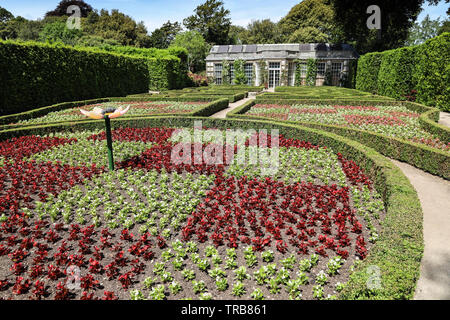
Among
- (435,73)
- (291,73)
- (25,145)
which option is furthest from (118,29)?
(435,73)

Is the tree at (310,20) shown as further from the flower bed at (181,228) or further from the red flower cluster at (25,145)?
the flower bed at (181,228)

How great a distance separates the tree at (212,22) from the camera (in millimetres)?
56522

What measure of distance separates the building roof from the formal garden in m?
28.0

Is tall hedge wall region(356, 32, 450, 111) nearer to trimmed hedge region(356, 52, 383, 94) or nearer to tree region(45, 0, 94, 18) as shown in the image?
trimmed hedge region(356, 52, 383, 94)

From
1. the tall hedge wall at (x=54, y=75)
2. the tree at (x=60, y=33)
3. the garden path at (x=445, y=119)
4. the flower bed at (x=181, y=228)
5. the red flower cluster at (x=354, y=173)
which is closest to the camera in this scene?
the flower bed at (x=181, y=228)

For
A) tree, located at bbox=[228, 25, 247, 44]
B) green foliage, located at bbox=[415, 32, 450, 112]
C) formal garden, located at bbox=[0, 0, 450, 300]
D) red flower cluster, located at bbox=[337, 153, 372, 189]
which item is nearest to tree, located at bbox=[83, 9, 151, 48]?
tree, located at bbox=[228, 25, 247, 44]

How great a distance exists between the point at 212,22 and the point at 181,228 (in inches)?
2343

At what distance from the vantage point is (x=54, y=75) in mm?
18453

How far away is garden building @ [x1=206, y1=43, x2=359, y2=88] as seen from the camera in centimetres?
3819

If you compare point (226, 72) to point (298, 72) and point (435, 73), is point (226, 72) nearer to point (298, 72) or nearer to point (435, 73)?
point (298, 72)

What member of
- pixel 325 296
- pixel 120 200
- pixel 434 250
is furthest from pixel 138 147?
pixel 434 250

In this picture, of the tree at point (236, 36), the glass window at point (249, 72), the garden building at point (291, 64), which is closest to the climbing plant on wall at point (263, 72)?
the garden building at point (291, 64)

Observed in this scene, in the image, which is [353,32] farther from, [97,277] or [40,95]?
[97,277]

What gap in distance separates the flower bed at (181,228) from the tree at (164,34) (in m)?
61.4
